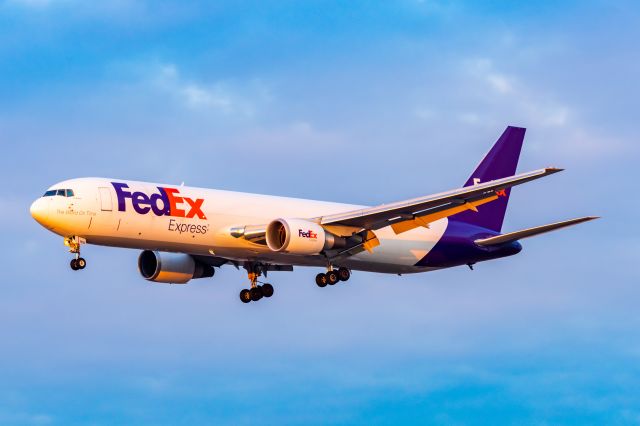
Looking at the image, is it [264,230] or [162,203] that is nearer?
[162,203]

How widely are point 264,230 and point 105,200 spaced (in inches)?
262

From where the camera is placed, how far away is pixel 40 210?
184 feet

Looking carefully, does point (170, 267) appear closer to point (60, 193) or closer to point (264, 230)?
point (264, 230)

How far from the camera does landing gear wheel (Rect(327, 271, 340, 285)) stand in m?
60.0

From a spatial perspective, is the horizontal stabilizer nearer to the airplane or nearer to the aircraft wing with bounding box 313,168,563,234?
the airplane

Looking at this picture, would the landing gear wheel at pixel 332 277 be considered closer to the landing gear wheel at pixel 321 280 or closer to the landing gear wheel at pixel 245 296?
the landing gear wheel at pixel 321 280

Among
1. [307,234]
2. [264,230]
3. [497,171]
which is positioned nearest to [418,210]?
[307,234]

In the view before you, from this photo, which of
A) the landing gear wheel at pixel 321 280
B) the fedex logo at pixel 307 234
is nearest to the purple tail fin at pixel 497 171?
the landing gear wheel at pixel 321 280

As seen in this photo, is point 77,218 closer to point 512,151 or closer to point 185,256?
point 185,256

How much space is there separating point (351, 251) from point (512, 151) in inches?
477

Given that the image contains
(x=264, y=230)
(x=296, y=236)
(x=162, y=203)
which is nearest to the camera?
(x=296, y=236)

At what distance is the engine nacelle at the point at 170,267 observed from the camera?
63.1 meters

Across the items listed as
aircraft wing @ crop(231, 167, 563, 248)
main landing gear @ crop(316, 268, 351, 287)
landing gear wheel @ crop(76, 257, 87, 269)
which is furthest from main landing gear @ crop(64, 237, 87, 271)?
main landing gear @ crop(316, 268, 351, 287)

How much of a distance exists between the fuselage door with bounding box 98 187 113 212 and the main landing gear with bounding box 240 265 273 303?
366 inches
